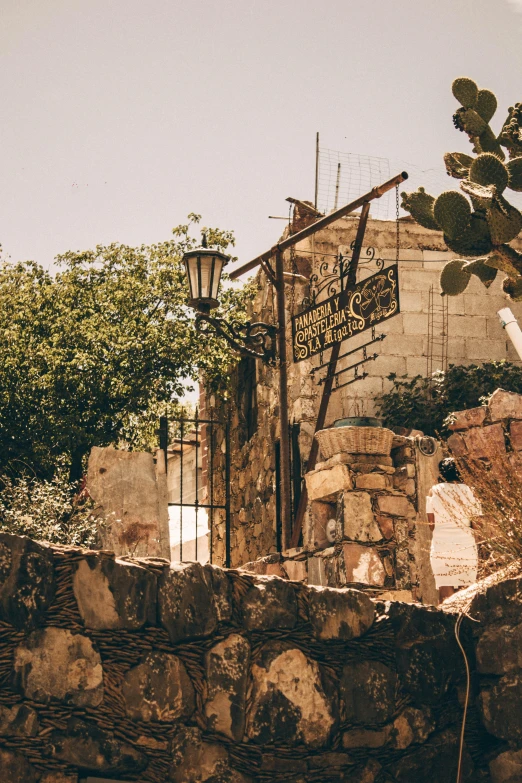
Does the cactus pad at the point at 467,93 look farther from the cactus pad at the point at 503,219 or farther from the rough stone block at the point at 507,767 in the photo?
the rough stone block at the point at 507,767

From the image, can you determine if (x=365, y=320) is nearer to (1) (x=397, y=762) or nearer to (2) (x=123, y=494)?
(2) (x=123, y=494)

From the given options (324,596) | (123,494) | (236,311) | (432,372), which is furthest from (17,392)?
(324,596)

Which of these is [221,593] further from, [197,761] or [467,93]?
[467,93]

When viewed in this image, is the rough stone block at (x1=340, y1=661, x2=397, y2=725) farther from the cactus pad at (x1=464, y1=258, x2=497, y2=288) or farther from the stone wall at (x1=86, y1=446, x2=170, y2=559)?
the stone wall at (x1=86, y1=446, x2=170, y2=559)

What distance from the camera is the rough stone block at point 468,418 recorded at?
35.7 ft

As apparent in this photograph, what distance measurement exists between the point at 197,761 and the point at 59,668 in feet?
2.37

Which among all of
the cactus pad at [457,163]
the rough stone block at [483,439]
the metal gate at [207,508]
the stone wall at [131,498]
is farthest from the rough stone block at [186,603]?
the metal gate at [207,508]

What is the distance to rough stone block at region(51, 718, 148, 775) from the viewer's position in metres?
4.28

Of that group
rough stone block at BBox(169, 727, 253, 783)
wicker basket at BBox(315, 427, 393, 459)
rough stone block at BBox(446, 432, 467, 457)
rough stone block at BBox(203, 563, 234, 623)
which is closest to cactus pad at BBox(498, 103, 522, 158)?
wicker basket at BBox(315, 427, 393, 459)

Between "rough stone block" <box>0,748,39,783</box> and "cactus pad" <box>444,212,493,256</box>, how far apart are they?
438 centimetres

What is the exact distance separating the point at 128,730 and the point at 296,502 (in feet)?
24.2

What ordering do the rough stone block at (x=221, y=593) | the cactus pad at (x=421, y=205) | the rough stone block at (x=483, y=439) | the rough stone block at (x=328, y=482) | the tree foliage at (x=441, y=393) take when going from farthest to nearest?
the tree foliage at (x=441, y=393) < the rough stone block at (x=483, y=439) < the rough stone block at (x=328, y=482) < the cactus pad at (x=421, y=205) < the rough stone block at (x=221, y=593)

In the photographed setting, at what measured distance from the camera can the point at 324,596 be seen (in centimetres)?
499

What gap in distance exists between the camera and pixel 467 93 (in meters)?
7.93
